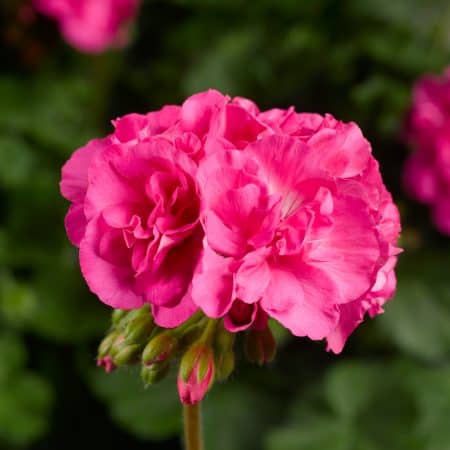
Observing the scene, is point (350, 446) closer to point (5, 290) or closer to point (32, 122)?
point (5, 290)

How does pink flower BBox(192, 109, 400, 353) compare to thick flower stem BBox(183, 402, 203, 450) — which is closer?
pink flower BBox(192, 109, 400, 353)

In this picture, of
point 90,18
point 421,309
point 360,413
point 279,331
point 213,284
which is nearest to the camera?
point 213,284

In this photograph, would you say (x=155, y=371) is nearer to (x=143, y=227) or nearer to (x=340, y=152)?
(x=143, y=227)

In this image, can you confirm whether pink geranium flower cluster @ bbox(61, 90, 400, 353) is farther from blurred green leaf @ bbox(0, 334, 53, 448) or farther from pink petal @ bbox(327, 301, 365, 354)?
blurred green leaf @ bbox(0, 334, 53, 448)

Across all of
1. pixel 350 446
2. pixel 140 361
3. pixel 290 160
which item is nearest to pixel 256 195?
pixel 290 160

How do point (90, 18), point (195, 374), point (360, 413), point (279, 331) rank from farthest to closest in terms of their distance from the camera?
point (90, 18), point (360, 413), point (279, 331), point (195, 374)

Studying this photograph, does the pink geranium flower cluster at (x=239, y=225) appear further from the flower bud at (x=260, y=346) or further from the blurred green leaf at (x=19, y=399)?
the blurred green leaf at (x=19, y=399)

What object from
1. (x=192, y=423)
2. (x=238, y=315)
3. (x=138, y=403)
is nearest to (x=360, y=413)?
(x=138, y=403)

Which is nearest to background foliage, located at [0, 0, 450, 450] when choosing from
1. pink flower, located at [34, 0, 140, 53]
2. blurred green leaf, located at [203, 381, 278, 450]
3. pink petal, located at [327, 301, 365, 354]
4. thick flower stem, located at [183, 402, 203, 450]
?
blurred green leaf, located at [203, 381, 278, 450]
